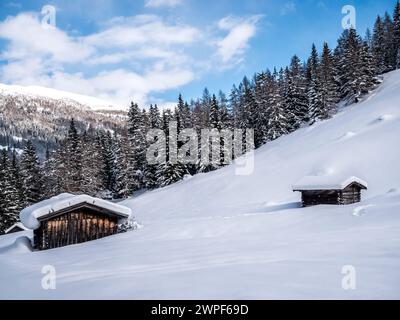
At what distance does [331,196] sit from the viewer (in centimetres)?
2639

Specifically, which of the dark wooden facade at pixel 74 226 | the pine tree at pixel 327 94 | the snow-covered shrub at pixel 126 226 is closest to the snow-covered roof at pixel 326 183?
the snow-covered shrub at pixel 126 226

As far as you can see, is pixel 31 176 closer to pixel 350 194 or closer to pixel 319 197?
pixel 319 197

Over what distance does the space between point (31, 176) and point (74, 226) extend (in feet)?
126

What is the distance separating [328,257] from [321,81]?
179 ft

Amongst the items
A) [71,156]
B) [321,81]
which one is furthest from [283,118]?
[71,156]

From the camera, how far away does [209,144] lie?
195 ft

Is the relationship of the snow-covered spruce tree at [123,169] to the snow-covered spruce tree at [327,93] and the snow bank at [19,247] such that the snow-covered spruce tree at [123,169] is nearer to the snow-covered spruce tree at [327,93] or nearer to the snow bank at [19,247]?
the snow-covered spruce tree at [327,93]

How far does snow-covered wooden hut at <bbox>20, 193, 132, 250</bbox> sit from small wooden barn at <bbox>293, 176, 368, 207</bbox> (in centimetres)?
1397

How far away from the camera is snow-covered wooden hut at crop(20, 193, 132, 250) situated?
63.5 ft

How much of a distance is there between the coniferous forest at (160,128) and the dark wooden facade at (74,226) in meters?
29.6

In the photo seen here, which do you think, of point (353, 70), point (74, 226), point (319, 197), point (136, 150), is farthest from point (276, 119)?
point (74, 226)

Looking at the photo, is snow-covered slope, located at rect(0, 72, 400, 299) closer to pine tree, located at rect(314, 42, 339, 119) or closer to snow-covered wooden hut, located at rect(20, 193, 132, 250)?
snow-covered wooden hut, located at rect(20, 193, 132, 250)

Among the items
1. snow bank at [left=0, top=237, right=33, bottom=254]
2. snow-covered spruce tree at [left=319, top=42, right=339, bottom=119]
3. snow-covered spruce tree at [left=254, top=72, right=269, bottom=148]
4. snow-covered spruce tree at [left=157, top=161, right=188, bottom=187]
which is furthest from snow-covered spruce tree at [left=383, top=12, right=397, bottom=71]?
snow bank at [left=0, top=237, right=33, bottom=254]
